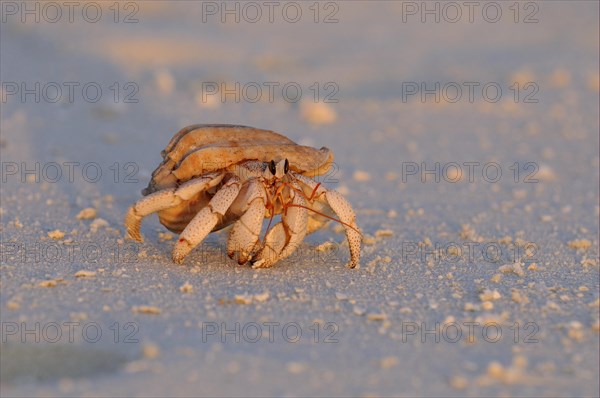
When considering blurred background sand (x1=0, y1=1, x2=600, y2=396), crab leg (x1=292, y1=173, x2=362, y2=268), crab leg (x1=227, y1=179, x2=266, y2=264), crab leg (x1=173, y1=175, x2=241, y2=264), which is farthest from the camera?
crab leg (x1=292, y1=173, x2=362, y2=268)

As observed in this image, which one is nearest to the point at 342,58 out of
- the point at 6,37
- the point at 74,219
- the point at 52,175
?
the point at 6,37

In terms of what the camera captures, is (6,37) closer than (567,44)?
Yes

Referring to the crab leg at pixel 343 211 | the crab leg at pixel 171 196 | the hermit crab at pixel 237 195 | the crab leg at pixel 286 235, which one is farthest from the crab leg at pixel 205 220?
the crab leg at pixel 343 211

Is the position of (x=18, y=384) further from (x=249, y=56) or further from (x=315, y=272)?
(x=249, y=56)

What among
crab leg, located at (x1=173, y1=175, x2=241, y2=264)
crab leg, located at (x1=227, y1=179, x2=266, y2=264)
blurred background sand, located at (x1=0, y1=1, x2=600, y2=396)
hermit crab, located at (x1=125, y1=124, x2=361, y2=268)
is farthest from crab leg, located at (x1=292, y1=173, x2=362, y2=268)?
crab leg, located at (x1=173, y1=175, x2=241, y2=264)

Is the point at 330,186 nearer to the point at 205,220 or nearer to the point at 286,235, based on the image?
the point at 286,235

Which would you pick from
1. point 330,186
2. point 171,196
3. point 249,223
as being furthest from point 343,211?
point 330,186

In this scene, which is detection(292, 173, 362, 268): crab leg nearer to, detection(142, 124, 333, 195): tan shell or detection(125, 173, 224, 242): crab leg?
detection(142, 124, 333, 195): tan shell

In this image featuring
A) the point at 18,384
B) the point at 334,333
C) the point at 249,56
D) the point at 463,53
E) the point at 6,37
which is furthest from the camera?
the point at 463,53
